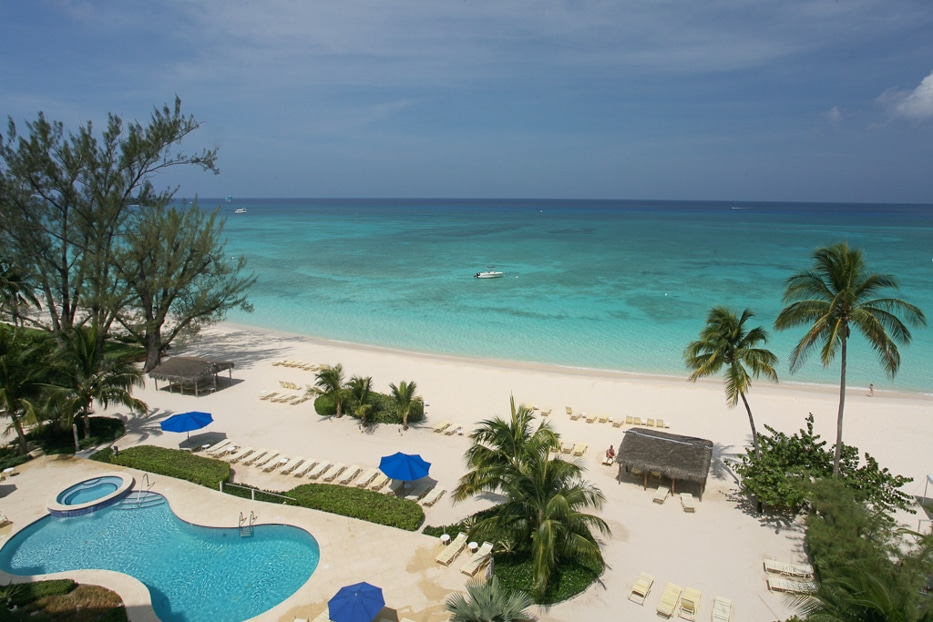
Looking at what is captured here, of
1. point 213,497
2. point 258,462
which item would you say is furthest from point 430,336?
→ point 213,497

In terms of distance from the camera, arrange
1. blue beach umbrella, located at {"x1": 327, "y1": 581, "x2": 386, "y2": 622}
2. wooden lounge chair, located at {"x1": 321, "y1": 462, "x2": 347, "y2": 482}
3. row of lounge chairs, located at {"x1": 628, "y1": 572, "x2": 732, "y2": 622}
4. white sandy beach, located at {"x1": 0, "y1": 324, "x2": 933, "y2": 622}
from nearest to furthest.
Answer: blue beach umbrella, located at {"x1": 327, "y1": 581, "x2": 386, "y2": 622} → row of lounge chairs, located at {"x1": 628, "y1": 572, "x2": 732, "y2": 622} → white sandy beach, located at {"x1": 0, "y1": 324, "x2": 933, "y2": 622} → wooden lounge chair, located at {"x1": 321, "y1": 462, "x2": 347, "y2": 482}

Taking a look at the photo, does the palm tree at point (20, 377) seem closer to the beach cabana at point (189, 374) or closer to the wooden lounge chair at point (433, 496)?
the beach cabana at point (189, 374)

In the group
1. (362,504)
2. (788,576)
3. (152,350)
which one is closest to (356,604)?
(362,504)

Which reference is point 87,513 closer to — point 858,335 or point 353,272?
point 858,335

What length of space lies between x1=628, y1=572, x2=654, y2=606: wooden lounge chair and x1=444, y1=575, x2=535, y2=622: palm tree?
2.66 meters

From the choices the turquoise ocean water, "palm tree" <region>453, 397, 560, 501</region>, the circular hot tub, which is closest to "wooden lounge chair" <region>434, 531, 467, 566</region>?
"palm tree" <region>453, 397, 560, 501</region>

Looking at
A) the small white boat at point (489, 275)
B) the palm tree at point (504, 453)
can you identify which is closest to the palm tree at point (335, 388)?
the palm tree at point (504, 453)

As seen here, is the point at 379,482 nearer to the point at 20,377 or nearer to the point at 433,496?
the point at 433,496

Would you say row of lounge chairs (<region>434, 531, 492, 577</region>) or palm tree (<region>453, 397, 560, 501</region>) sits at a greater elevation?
palm tree (<region>453, 397, 560, 501</region>)

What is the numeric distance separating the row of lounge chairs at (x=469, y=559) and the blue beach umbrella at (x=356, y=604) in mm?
2075

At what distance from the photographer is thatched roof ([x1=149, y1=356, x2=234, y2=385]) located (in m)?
21.8

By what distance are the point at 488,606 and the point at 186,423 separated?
40.9 ft

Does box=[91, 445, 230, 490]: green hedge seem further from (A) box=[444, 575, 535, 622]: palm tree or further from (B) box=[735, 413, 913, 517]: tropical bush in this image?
(B) box=[735, 413, 913, 517]: tropical bush

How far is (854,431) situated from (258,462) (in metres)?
20.6
